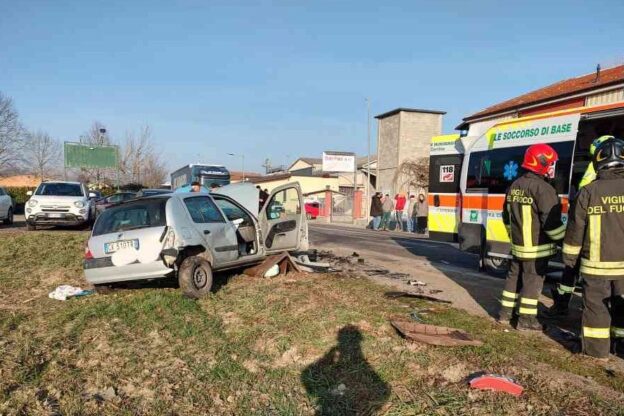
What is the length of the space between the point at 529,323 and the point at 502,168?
12.8 ft

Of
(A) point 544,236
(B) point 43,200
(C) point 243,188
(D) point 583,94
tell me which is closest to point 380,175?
(D) point 583,94

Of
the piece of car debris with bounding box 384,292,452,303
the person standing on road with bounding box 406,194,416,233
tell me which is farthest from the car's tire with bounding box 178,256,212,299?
the person standing on road with bounding box 406,194,416,233

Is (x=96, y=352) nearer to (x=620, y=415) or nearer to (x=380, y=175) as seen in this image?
(x=620, y=415)

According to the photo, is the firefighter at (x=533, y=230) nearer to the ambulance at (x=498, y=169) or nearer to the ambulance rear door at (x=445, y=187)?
the ambulance at (x=498, y=169)

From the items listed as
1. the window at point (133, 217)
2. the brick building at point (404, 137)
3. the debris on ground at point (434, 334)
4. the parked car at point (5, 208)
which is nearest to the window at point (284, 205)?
the window at point (133, 217)

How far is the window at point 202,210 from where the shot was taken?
6.95 meters

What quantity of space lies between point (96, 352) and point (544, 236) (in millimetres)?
4654

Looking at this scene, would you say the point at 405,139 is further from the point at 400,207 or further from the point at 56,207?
the point at 56,207

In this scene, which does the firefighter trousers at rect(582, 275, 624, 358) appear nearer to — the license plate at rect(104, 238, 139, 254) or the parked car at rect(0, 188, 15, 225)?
the license plate at rect(104, 238, 139, 254)

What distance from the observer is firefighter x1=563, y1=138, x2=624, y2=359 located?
4145 millimetres

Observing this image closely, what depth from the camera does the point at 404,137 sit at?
110 feet

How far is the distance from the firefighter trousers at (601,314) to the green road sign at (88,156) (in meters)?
42.7

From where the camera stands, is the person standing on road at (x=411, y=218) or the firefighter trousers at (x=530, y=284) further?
the person standing on road at (x=411, y=218)

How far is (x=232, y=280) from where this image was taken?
7.70 meters
